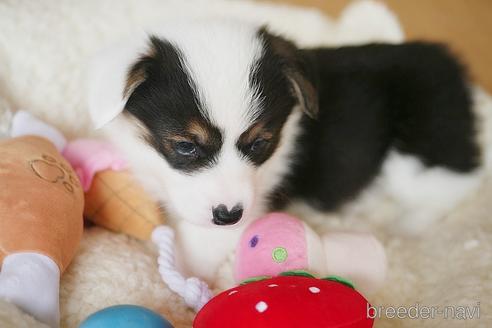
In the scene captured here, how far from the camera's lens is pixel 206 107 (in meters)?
1.65

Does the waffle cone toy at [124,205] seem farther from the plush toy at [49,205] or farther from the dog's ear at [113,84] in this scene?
the dog's ear at [113,84]

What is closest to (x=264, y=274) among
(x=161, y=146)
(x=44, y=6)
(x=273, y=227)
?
(x=273, y=227)

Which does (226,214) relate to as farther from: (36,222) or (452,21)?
(452,21)

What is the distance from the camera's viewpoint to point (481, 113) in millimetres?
2861

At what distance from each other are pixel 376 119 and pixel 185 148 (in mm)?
1030

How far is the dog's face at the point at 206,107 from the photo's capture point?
1.67m

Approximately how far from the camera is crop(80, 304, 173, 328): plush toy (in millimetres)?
1271

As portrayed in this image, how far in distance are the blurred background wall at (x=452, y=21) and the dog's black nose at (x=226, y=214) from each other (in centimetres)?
246

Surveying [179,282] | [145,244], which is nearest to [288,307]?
[179,282]

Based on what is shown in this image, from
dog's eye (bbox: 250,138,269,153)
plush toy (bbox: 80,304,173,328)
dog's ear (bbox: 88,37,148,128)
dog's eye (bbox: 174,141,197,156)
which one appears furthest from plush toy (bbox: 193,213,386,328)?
dog's ear (bbox: 88,37,148,128)

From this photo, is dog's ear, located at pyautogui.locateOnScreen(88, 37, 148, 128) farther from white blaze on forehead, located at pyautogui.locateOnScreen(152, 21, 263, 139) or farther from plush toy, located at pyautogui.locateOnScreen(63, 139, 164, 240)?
plush toy, located at pyautogui.locateOnScreen(63, 139, 164, 240)

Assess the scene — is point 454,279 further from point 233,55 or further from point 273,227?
point 233,55

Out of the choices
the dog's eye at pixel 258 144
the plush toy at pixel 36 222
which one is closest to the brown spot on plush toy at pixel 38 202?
the plush toy at pixel 36 222

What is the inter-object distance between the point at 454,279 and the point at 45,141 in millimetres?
1609
